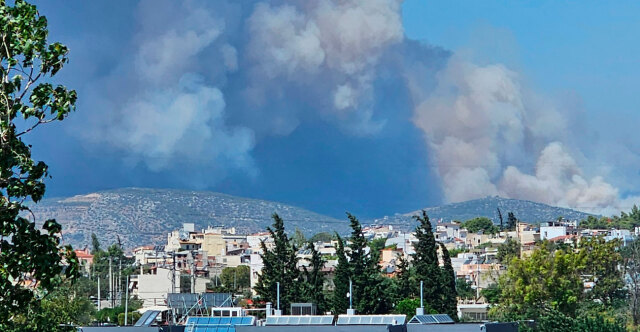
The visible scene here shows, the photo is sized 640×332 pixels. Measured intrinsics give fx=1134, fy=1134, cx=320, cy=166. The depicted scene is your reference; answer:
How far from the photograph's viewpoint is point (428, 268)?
74.0 metres

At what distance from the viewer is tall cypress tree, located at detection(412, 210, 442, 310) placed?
72.8 meters

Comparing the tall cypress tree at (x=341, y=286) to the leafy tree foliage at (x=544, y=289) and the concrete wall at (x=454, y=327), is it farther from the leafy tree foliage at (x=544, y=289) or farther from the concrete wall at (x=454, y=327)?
the concrete wall at (x=454, y=327)

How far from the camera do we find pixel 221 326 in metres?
41.9

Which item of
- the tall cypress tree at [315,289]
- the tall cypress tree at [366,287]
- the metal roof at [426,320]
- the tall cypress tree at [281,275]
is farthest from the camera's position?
the tall cypress tree at [281,275]

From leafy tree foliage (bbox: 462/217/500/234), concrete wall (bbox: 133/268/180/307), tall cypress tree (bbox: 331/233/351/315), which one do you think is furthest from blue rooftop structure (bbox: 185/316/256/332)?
leafy tree foliage (bbox: 462/217/500/234)

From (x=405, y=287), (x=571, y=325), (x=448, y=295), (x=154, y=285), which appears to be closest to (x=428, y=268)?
(x=405, y=287)

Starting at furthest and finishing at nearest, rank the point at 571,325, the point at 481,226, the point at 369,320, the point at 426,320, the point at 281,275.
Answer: the point at 481,226 < the point at 281,275 < the point at 571,325 < the point at 426,320 < the point at 369,320

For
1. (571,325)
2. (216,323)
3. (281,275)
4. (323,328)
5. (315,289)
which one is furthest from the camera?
(281,275)

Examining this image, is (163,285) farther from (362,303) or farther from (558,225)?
(558,225)

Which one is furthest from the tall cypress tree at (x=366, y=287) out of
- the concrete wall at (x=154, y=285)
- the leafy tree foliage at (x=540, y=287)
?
the concrete wall at (x=154, y=285)

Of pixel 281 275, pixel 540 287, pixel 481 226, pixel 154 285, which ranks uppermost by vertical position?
pixel 481 226

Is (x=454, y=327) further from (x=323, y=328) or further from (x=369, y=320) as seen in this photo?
(x=323, y=328)

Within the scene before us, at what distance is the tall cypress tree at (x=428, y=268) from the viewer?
2867 inches

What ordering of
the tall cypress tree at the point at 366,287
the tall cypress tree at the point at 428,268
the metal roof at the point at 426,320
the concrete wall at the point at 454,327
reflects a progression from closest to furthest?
the concrete wall at the point at 454,327 < the metal roof at the point at 426,320 < the tall cypress tree at the point at 366,287 < the tall cypress tree at the point at 428,268
